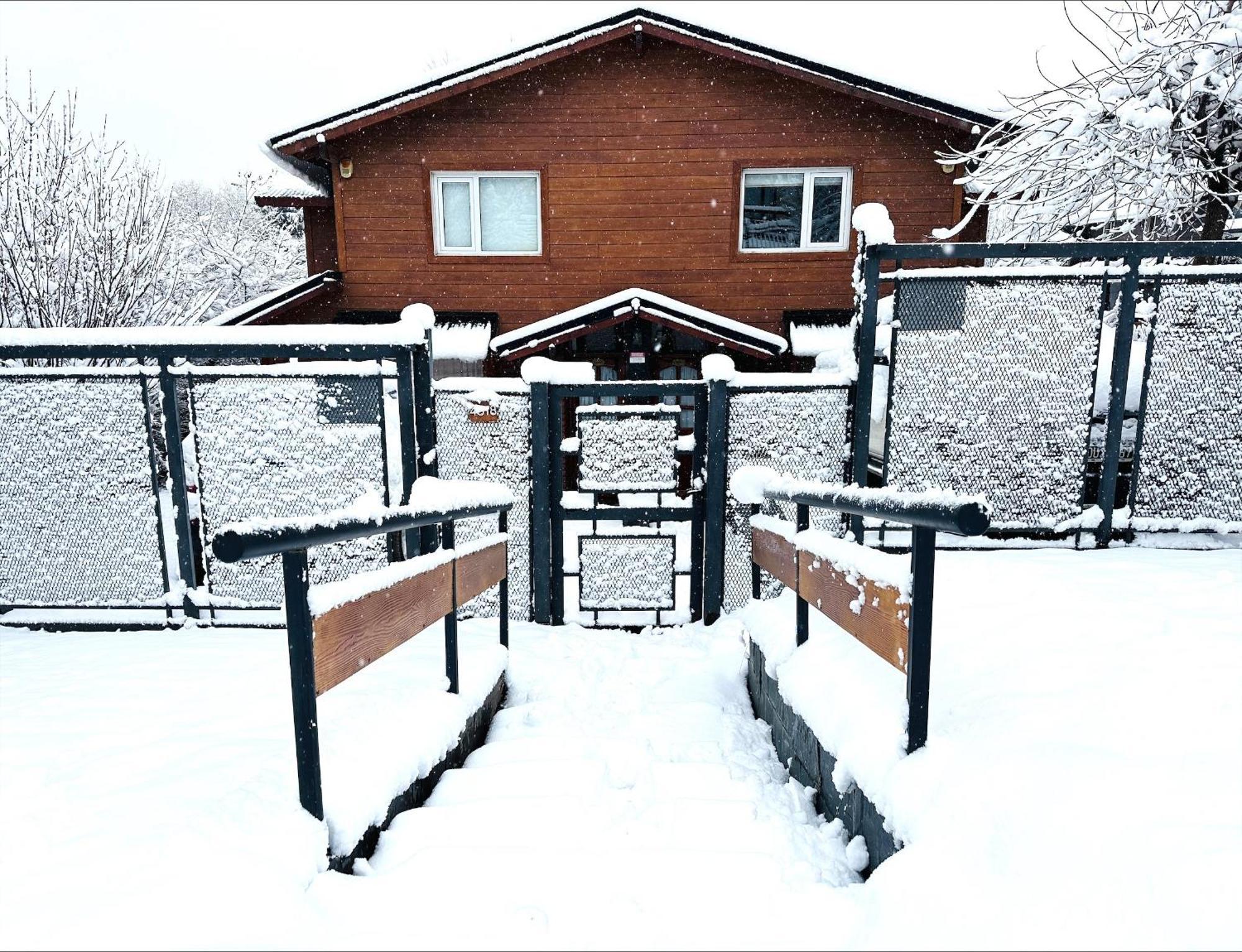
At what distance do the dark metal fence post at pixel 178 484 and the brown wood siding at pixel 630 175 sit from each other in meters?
6.18

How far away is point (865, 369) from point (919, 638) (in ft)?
9.83

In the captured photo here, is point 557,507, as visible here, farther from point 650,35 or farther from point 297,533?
point 650,35

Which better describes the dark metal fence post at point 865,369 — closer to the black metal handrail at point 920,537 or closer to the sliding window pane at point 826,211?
the black metal handrail at point 920,537

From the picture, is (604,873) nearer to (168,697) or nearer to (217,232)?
(168,697)

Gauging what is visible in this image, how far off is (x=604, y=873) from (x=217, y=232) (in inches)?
1249

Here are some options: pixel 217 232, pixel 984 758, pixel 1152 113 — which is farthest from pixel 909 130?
pixel 217 232

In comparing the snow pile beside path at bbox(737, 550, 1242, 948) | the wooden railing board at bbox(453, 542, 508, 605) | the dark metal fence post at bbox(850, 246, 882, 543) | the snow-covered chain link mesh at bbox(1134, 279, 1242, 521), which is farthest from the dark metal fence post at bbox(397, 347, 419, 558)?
the snow-covered chain link mesh at bbox(1134, 279, 1242, 521)

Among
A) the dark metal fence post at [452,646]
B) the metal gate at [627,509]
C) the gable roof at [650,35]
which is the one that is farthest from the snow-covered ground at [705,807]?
the gable roof at [650,35]

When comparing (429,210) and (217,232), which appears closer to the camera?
(429,210)

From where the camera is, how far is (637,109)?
9617 millimetres

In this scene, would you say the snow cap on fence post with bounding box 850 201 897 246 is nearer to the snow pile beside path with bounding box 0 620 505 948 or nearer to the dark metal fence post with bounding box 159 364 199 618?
the snow pile beside path with bounding box 0 620 505 948

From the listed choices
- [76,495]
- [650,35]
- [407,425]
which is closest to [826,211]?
[650,35]

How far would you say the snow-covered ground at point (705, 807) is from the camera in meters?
→ 1.47

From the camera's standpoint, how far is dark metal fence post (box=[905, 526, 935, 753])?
1.86 metres
